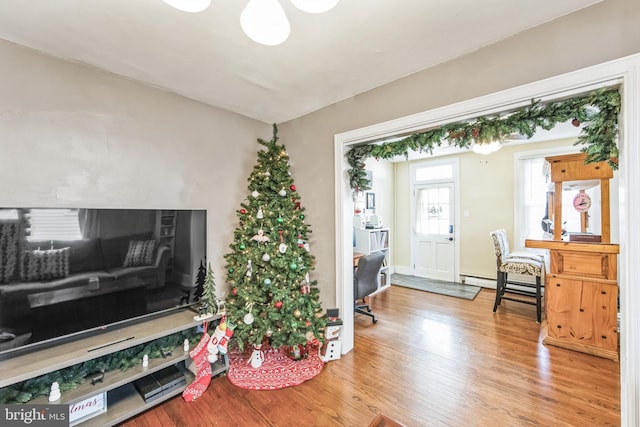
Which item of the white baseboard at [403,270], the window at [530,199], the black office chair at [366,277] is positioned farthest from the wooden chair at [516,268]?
the white baseboard at [403,270]

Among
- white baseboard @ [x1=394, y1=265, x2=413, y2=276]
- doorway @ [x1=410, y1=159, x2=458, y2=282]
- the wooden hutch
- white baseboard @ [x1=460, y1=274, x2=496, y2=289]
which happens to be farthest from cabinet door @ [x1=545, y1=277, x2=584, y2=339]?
white baseboard @ [x1=394, y1=265, x2=413, y2=276]

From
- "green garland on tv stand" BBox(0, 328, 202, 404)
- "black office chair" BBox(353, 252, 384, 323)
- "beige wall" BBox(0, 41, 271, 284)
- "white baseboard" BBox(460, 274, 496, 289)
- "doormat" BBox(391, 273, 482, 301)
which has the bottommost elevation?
"doormat" BBox(391, 273, 482, 301)

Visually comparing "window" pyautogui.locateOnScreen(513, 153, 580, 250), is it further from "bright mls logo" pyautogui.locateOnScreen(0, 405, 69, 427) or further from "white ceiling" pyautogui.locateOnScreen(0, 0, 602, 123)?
"bright mls logo" pyautogui.locateOnScreen(0, 405, 69, 427)

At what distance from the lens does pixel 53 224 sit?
5.24 feet

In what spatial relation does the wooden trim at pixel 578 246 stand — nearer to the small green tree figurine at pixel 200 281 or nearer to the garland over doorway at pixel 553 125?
the garland over doorway at pixel 553 125

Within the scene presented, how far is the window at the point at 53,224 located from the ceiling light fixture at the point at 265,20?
5.25ft

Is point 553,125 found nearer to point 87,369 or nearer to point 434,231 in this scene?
point 87,369

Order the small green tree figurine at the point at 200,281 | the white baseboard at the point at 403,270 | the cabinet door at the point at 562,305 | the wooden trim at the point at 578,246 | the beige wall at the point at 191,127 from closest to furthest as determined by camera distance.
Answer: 1. the beige wall at the point at 191,127
2. the small green tree figurine at the point at 200,281
3. the wooden trim at the point at 578,246
4. the cabinet door at the point at 562,305
5. the white baseboard at the point at 403,270

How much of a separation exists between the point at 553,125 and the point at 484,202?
327cm

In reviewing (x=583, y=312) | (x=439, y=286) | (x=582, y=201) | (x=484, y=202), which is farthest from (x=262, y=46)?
(x=439, y=286)

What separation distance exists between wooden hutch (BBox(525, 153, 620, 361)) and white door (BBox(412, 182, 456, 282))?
2.19 meters

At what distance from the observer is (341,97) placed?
2.47 metres

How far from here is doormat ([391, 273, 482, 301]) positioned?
4.18 metres

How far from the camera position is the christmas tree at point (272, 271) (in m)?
2.25
